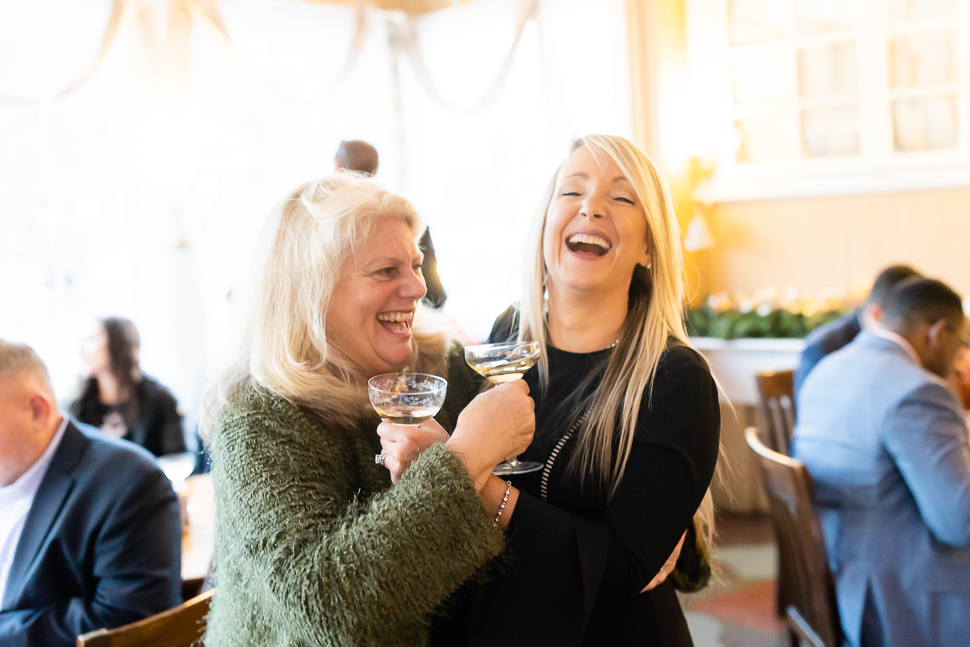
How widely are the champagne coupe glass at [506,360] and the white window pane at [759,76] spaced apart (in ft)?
12.7

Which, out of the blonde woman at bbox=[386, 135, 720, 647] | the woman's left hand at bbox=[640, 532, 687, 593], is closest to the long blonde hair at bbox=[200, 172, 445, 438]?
the blonde woman at bbox=[386, 135, 720, 647]

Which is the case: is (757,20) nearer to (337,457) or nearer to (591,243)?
(591,243)

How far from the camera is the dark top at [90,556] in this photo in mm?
1882

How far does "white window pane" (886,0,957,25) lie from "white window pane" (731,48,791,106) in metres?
0.57

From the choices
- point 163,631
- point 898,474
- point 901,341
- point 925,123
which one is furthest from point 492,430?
point 925,123

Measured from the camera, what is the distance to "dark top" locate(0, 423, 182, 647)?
188 cm

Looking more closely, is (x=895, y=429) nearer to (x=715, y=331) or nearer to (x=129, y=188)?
(x=715, y=331)

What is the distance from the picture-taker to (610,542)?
1239 mm

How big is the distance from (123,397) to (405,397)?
8.75 ft

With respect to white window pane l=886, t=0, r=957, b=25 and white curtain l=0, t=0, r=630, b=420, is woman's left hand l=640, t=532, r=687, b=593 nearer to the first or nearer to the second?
white curtain l=0, t=0, r=630, b=420

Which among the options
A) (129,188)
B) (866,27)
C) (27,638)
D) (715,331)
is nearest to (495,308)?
(715,331)

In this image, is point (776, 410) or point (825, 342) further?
point (825, 342)

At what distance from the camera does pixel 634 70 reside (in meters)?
4.61

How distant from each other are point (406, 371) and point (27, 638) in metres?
1.18
